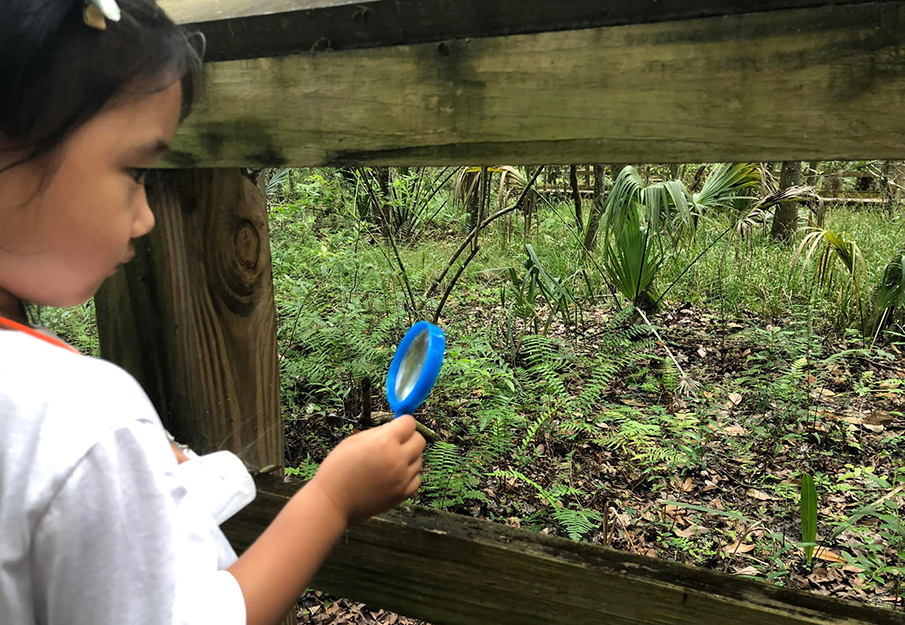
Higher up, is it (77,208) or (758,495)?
(77,208)

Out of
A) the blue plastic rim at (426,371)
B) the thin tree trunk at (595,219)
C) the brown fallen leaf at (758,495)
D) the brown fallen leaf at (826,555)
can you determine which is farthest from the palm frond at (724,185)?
the blue plastic rim at (426,371)

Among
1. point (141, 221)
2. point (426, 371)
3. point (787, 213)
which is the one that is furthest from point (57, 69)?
point (787, 213)

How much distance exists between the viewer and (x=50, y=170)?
607 mm

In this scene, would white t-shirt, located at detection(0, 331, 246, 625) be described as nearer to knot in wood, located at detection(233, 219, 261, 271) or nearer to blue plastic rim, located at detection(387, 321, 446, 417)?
blue plastic rim, located at detection(387, 321, 446, 417)

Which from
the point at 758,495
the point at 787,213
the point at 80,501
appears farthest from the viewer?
the point at 787,213

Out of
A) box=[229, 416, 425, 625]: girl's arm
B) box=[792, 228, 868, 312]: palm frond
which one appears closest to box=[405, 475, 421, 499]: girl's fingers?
box=[229, 416, 425, 625]: girl's arm

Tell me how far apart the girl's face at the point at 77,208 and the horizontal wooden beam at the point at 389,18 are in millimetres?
243

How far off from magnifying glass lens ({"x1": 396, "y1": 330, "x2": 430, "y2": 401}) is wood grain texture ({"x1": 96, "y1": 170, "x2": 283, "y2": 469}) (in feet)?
1.24

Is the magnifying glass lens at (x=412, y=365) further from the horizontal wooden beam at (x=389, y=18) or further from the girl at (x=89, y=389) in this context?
the horizontal wooden beam at (x=389, y=18)

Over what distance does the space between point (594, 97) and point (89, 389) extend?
0.63m

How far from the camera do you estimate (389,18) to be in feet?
2.56

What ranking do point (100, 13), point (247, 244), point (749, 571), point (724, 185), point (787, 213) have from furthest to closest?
point (787, 213) < point (724, 185) < point (749, 571) < point (247, 244) < point (100, 13)

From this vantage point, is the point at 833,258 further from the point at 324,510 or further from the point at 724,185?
the point at 324,510

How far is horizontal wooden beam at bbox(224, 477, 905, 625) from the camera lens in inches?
37.9
